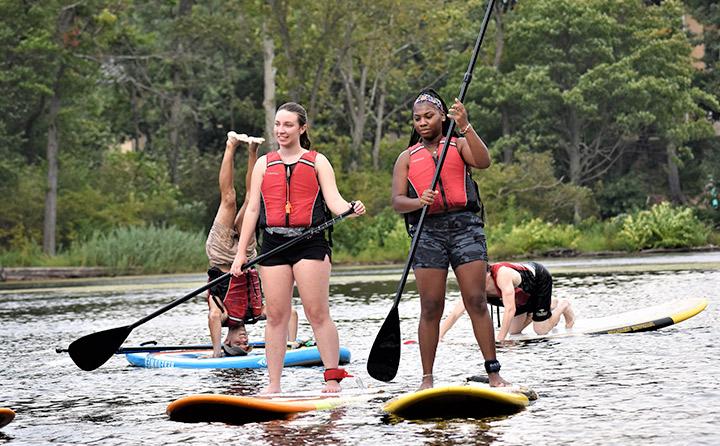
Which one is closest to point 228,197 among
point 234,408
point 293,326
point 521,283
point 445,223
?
point 293,326

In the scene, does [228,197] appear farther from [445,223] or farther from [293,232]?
[445,223]

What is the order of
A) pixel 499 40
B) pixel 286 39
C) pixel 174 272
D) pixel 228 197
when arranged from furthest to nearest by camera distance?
1. pixel 499 40
2. pixel 286 39
3. pixel 174 272
4. pixel 228 197

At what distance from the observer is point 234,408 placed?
328 inches

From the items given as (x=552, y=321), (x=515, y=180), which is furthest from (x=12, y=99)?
(x=552, y=321)

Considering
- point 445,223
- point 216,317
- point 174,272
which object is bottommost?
point 174,272

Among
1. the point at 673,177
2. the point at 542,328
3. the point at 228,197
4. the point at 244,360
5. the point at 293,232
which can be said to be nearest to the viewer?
the point at 293,232

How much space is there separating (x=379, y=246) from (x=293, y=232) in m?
30.7

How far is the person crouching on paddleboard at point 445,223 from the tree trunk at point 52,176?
2999 cm

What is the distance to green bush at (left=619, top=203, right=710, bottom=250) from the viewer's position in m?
37.7

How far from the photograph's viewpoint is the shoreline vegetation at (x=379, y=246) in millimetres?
36312

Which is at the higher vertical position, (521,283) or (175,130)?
(175,130)

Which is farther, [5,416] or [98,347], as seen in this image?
[98,347]

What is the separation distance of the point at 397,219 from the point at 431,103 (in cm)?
3131

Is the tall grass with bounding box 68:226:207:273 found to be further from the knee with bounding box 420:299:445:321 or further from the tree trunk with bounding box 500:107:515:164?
the knee with bounding box 420:299:445:321
